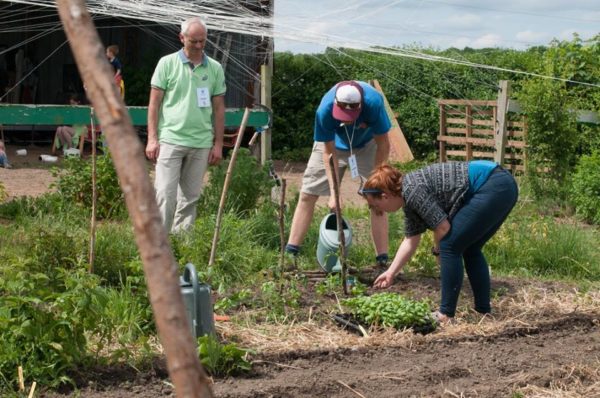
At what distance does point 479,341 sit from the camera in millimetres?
5617

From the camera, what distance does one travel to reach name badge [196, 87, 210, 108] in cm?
713

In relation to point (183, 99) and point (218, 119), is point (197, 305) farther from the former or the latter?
point (218, 119)

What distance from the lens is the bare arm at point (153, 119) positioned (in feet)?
23.2

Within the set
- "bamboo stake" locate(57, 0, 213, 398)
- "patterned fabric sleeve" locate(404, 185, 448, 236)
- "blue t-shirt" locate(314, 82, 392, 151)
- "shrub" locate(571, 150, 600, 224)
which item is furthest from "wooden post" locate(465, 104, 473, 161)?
"bamboo stake" locate(57, 0, 213, 398)

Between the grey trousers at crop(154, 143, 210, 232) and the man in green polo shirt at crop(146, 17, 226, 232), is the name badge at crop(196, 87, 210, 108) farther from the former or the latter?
the grey trousers at crop(154, 143, 210, 232)

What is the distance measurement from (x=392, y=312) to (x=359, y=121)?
1.69 m

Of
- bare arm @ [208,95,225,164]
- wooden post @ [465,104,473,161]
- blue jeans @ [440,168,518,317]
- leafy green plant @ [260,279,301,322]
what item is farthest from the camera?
wooden post @ [465,104,473,161]

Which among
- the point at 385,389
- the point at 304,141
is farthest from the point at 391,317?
the point at 304,141

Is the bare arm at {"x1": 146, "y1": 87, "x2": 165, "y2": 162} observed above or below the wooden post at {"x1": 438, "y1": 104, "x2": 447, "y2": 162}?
above

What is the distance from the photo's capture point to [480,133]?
588 inches

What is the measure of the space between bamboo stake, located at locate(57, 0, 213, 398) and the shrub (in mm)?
9246

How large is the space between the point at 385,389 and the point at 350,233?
229 cm

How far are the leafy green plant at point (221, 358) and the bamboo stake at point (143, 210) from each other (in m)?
3.03

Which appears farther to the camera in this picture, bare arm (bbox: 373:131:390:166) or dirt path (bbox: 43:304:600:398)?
bare arm (bbox: 373:131:390:166)
